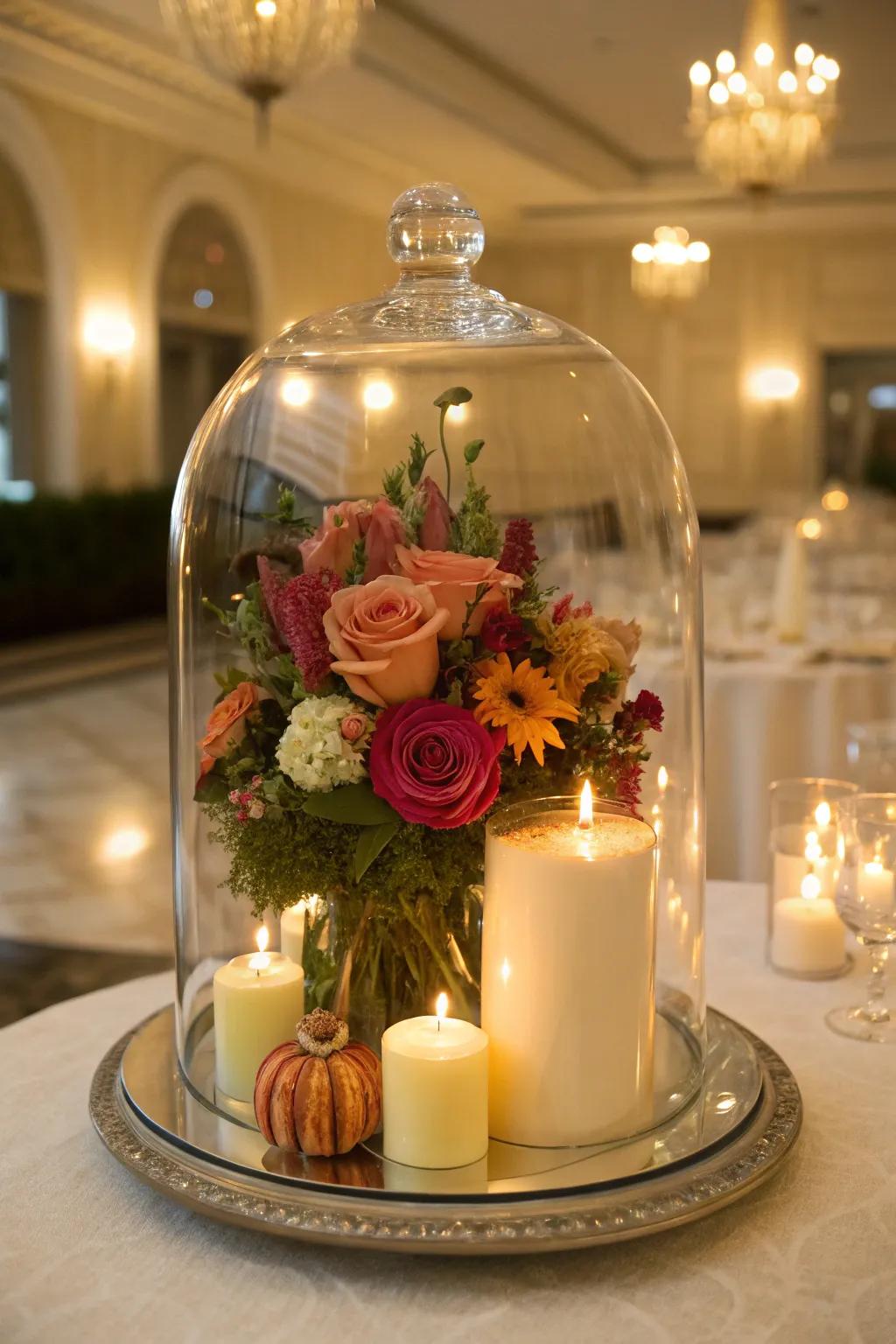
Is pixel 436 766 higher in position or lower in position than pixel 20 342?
lower

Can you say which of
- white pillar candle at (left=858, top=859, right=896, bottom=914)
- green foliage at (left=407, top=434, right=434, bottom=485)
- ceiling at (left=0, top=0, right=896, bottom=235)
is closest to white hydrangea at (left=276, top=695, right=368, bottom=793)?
green foliage at (left=407, top=434, right=434, bottom=485)

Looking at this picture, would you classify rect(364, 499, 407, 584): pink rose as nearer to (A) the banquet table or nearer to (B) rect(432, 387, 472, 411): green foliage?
(B) rect(432, 387, 472, 411): green foliage

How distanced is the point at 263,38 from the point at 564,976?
465 centimetres

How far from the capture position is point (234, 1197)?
0.98 metres

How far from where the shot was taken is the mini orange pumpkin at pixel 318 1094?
1022 mm

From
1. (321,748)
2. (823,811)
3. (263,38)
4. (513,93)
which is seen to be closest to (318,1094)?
(321,748)

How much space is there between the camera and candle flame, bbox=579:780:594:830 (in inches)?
41.3

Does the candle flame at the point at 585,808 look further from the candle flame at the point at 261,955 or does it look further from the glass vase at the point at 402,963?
the candle flame at the point at 261,955

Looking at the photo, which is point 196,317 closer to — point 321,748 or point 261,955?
point 261,955

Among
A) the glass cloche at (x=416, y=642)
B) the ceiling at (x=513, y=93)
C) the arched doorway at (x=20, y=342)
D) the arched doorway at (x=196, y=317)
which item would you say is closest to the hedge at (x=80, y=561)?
the arched doorway at (x=20, y=342)

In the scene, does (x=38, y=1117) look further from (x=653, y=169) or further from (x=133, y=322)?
(x=653, y=169)

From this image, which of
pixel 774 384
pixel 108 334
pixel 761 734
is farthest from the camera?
pixel 774 384

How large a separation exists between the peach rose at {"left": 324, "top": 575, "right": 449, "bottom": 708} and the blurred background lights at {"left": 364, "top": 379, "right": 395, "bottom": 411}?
24 cm

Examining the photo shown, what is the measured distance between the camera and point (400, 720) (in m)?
1.03
